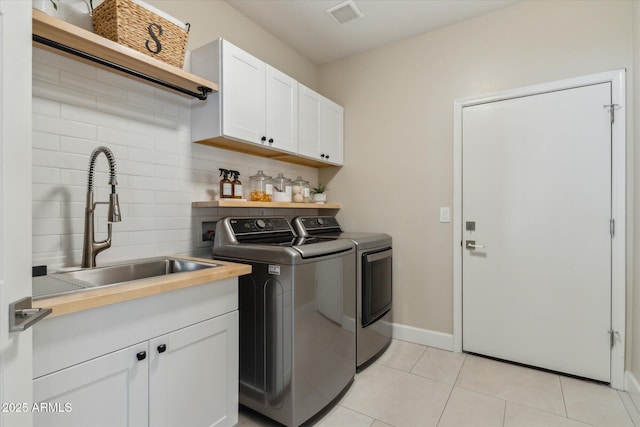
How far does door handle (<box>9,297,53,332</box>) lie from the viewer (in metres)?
0.74

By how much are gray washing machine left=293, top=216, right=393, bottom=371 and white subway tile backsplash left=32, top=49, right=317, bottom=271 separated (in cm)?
95

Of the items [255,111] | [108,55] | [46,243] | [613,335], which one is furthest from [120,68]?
[613,335]

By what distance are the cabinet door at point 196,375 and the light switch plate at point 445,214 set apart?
1874mm

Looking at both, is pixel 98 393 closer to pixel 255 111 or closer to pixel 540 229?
pixel 255 111

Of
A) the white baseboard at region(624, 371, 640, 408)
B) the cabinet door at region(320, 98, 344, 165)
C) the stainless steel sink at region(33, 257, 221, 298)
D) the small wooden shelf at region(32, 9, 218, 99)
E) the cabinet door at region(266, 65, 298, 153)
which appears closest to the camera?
the stainless steel sink at region(33, 257, 221, 298)

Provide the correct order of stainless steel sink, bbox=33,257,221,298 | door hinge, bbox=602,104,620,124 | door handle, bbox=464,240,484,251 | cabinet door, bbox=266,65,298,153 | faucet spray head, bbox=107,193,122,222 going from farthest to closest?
door handle, bbox=464,240,484,251
cabinet door, bbox=266,65,298,153
door hinge, bbox=602,104,620,124
faucet spray head, bbox=107,193,122,222
stainless steel sink, bbox=33,257,221,298

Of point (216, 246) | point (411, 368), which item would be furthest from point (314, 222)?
point (411, 368)

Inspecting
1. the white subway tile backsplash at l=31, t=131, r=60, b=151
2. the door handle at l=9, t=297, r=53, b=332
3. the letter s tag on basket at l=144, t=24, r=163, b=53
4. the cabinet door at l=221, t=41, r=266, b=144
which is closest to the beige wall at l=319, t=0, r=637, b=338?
the cabinet door at l=221, t=41, r=266, b=144

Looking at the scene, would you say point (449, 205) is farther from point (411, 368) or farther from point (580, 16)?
point (580, 16)

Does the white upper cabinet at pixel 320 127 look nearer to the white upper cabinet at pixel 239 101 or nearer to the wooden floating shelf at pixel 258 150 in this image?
the wooden floating shelf at pixel 258 150

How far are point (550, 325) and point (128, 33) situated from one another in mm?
3177

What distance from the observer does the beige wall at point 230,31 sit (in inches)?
80.6

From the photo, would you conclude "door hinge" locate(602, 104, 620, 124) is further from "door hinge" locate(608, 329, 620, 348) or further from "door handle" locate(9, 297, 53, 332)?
"door handle" locate(9, 297, 53, 332)

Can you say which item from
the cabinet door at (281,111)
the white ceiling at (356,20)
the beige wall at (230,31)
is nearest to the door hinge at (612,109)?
the white ceiling at (356,20)
